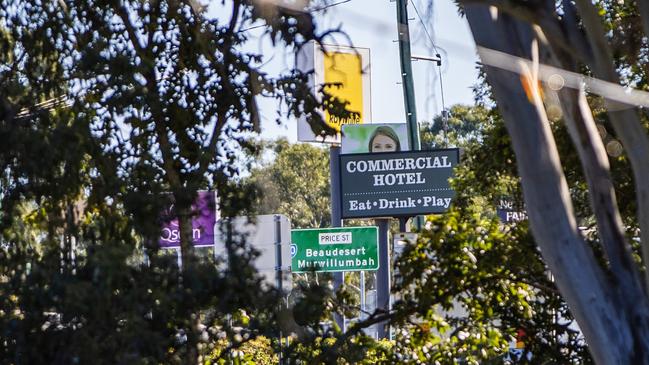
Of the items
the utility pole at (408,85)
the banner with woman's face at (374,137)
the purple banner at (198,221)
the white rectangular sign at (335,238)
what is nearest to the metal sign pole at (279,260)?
the purple banner at (198,221)

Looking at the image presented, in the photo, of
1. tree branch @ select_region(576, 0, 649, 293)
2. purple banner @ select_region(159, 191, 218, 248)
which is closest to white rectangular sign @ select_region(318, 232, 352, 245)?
purple banner @ select_region(159, 191, 218, 248)

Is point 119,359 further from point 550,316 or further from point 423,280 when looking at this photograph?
point 550,316

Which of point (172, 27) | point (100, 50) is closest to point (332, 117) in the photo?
point (172, 27)

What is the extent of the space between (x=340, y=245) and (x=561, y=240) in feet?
33.2

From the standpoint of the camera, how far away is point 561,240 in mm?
6918

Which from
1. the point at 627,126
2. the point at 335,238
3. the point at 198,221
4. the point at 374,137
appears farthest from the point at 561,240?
the point at 374,137

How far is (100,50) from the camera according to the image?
675 cm

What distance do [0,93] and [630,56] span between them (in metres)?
4.42

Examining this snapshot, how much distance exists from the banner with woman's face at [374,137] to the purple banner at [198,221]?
1864 cm

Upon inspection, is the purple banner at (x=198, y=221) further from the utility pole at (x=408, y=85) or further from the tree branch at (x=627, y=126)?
the utility pole at (x=408, y=85)

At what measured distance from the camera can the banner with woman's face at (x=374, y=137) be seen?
86.5 ft

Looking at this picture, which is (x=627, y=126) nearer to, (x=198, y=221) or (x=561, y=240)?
(x=561, y=240)

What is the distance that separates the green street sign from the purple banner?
910 cm

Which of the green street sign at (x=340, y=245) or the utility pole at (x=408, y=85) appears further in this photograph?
the utility pole at (x=408, y=85)
